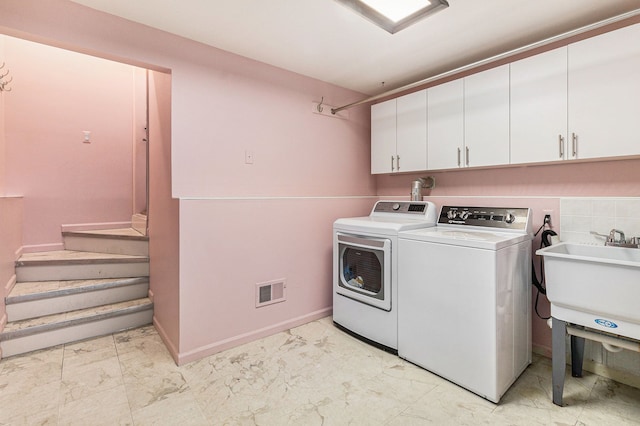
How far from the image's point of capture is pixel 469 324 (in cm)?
183

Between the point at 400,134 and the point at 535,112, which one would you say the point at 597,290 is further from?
the point at 400,134

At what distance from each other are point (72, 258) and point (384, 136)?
10.8ft

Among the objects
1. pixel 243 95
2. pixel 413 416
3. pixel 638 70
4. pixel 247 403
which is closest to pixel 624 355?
pixel 413 416

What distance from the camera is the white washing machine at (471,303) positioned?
1.75 meters

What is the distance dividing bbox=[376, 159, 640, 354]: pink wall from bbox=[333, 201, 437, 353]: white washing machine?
0.41 m

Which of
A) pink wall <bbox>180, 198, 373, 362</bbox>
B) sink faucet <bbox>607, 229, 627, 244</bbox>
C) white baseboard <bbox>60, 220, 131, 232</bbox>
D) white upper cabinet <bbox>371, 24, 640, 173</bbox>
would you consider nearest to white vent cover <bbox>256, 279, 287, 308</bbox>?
pink wall <bbox>180, 198, 373, 362</bbox>

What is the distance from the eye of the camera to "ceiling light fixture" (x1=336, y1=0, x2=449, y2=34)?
5.53 feet

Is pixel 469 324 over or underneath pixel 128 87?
underneath

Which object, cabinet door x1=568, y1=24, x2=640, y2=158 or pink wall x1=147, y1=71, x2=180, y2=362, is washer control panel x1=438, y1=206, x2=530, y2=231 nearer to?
cabinet door x1=568, y1=24, x2=640, y2=158

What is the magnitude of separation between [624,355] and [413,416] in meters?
1.49

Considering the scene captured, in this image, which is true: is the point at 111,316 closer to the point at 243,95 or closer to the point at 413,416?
the point at 243,95

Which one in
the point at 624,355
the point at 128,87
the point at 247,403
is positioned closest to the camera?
the point at 247,403

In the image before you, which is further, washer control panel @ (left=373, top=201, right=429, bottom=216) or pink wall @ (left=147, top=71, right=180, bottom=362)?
washer control panel @ (left=373, top=201, right=429, bottom=216)

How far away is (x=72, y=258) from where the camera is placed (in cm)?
296
